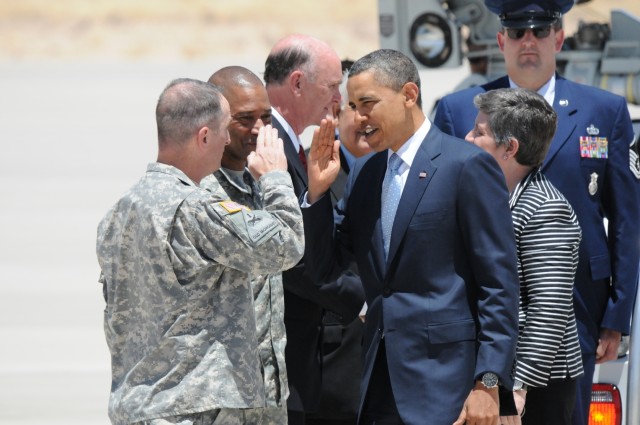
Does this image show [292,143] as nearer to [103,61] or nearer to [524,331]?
[524,331]

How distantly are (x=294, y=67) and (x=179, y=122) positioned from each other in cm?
133

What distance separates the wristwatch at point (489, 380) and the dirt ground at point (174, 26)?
3083 centimetres

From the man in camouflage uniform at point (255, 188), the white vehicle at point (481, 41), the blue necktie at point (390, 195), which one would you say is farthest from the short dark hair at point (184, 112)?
the white vehicle at point (481, 41)

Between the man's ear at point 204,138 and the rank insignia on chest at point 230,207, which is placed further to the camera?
the man's ear at point 204,138

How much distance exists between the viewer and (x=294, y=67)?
4914mm

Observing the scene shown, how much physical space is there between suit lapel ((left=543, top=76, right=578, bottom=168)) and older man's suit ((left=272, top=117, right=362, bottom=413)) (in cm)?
88

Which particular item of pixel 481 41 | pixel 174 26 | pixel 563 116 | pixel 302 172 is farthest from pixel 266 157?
pixel 174 26

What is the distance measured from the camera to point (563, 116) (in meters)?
4.73

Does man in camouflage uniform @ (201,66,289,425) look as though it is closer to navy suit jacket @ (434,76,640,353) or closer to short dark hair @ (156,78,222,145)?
short dark hair @ (156,78,222,145)

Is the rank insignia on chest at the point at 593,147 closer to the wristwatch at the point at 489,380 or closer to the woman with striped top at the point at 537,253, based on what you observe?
the woman with striped top at the point at 537,253

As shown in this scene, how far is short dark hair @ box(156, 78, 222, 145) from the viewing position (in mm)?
3650

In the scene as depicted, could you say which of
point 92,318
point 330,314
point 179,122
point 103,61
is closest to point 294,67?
point 330,314

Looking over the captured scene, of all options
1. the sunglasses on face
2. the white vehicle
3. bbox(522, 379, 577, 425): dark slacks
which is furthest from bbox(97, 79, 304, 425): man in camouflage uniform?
the white vehicle

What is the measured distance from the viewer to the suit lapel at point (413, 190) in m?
3.73
